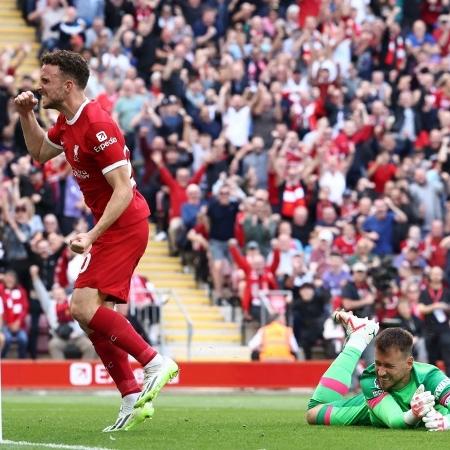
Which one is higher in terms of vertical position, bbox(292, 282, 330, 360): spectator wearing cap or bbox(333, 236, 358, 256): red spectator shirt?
bbox(333, 236, 358, 256): red spectator shirt

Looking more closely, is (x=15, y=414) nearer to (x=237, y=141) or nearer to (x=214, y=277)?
(x=214, y=277)

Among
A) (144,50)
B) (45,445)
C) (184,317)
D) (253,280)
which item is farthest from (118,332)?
(144,50)

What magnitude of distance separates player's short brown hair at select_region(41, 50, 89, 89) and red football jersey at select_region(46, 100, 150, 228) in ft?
0.60

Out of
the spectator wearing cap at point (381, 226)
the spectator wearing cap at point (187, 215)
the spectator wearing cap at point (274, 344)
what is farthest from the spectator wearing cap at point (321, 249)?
the spectator wearing cap at point (187, 215)

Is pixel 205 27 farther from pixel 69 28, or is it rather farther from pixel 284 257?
pixel 284 257

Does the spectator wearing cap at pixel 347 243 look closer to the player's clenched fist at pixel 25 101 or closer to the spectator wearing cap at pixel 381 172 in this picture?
the spectator wearing cap at pixel 381 172

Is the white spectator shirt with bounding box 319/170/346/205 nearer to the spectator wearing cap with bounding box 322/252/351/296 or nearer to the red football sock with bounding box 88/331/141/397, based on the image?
the spectator wearing cap with bounding box 322/252/351/296

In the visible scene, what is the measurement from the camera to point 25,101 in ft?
35.7

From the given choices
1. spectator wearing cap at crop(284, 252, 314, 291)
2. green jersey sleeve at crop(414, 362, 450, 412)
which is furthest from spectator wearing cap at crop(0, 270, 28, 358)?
green jersey sleeve at crop(414, 362, 450, 412)

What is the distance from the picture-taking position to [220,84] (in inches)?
1038

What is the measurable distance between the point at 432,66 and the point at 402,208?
472 cm

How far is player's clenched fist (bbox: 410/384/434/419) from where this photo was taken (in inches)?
391

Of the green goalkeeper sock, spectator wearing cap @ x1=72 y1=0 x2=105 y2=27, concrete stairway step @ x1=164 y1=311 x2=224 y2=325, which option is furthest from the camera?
spectator wearing cap @ x1=72 y1=0 x2=105 y2=27

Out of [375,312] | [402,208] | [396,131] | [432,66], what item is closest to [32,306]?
[375,312]
